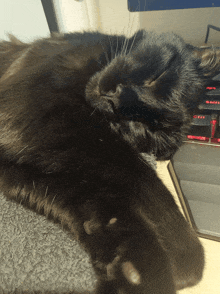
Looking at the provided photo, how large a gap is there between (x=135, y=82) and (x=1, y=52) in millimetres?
479

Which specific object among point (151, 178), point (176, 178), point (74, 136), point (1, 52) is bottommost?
point (176, 178)

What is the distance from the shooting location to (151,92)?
0.40 m

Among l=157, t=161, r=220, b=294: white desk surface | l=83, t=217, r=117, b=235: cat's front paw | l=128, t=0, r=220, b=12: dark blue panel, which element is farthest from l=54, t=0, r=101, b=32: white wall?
l=157, t=161, r=220, b=294: white desk surface

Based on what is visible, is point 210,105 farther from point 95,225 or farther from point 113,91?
point 95,225

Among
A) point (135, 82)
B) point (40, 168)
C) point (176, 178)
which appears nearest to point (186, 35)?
point (135, 82)

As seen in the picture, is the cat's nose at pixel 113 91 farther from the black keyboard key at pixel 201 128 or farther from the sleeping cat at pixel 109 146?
the black keyboard key at pixel 201 128

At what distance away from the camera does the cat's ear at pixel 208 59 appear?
507 millimetres

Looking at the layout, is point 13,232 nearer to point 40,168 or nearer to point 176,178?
point 40,168

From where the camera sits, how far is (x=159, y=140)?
0.46 meters

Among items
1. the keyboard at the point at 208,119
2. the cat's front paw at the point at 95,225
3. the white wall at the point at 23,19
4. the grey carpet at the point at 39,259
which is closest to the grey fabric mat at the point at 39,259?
the grey carpet at the point at 39,259

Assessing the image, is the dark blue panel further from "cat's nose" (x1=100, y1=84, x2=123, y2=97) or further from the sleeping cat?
"cat's nose" (x1=100, y1=84, x2=123, y2=97)

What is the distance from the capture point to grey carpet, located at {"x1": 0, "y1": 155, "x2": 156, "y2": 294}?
39 centimetres

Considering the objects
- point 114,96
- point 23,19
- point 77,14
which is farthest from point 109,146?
point 23,19

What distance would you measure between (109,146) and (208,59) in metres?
0.36
